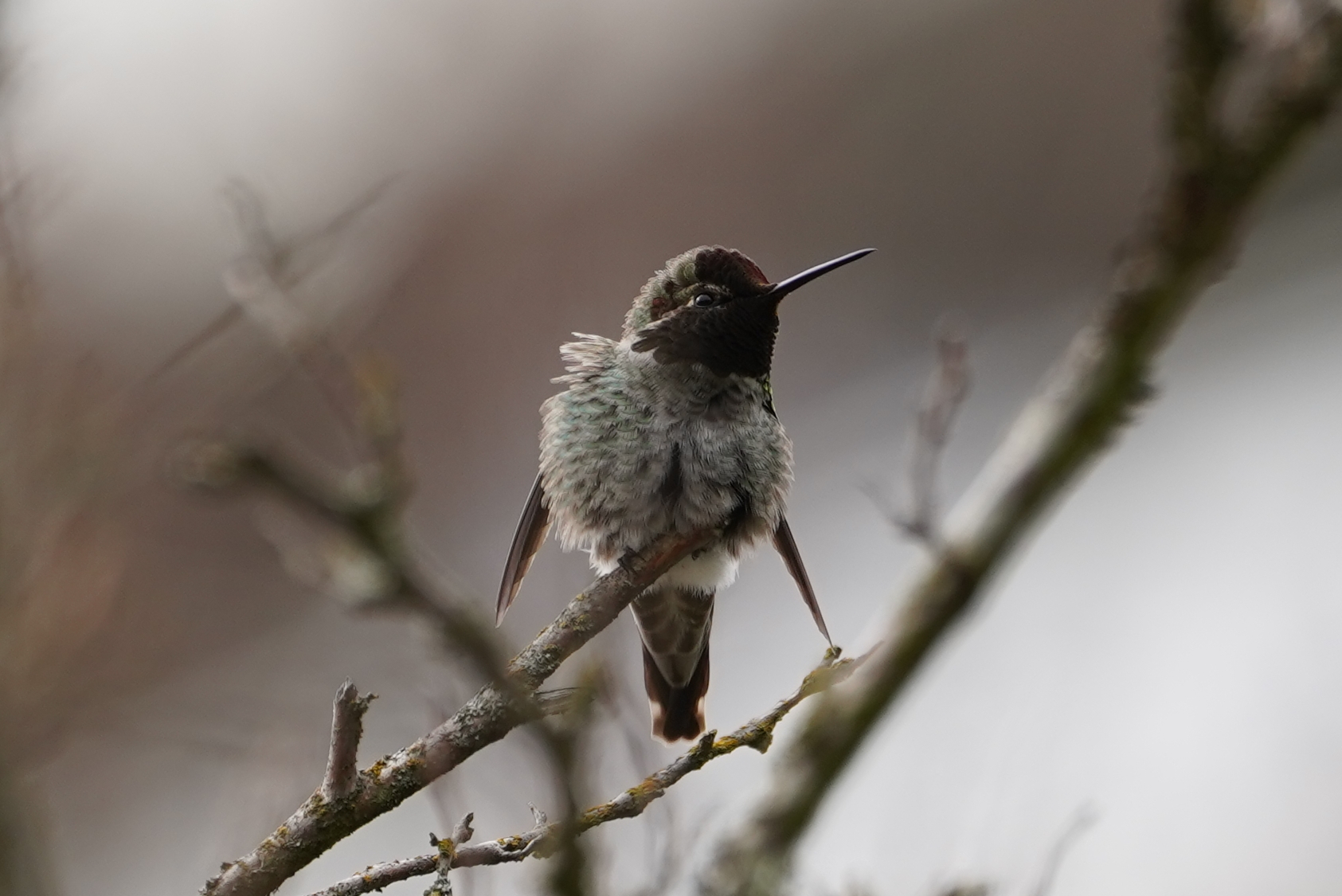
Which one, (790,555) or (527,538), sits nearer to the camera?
(790,555)

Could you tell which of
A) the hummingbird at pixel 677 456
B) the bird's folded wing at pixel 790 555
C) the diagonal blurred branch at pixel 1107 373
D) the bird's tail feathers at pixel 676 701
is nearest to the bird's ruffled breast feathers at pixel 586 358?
the hummingbird at pixel 677 456

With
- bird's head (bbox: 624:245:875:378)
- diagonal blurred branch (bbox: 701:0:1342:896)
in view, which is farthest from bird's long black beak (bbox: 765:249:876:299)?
diagonal blurred branch (bbox: 701:0:1342:896)

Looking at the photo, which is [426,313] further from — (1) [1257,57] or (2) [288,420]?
(1) [1257,57]

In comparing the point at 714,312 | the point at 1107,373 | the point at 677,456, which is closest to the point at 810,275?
the point at 714,312

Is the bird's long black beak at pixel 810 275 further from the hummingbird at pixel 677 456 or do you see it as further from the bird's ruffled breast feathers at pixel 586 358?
the bird's ruffled breast feathers at pixel 586 358

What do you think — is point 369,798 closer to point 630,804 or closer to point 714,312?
point 630,804

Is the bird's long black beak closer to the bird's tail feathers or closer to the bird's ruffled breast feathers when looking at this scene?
the bird's ruffled breast feathers
